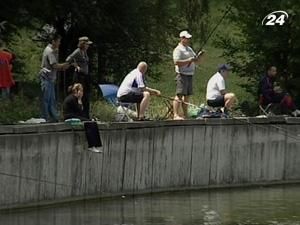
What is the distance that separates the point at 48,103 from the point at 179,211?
3602 mm

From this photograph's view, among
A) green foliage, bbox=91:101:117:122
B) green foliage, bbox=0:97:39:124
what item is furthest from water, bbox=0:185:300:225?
green foliage, bbox=0:97:39:124

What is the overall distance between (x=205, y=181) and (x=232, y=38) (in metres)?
8.32

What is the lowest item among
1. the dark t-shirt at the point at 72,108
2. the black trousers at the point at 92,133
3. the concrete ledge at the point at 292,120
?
the black trousers at the point at 92,133

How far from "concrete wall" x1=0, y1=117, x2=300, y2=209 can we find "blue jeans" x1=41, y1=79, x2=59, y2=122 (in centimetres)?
118

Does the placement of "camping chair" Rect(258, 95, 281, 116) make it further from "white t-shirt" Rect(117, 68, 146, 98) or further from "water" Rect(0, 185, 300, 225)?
"white t-shirt" Rect(117, 68, 146, 98)

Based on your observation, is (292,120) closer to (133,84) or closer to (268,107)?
(268,107)

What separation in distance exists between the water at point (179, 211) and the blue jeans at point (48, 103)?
2.05 m

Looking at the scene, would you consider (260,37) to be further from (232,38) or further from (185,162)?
(185,162)

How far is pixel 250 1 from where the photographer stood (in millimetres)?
28500

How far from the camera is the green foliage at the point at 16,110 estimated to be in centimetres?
2033

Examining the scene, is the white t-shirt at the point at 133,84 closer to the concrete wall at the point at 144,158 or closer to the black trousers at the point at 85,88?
the black trousers at the point at 85,88

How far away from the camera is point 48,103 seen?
20609mm

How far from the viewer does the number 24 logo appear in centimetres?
2573

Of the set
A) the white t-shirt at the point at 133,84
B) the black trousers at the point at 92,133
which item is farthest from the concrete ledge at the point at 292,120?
the black trousers at the point at 92,133
